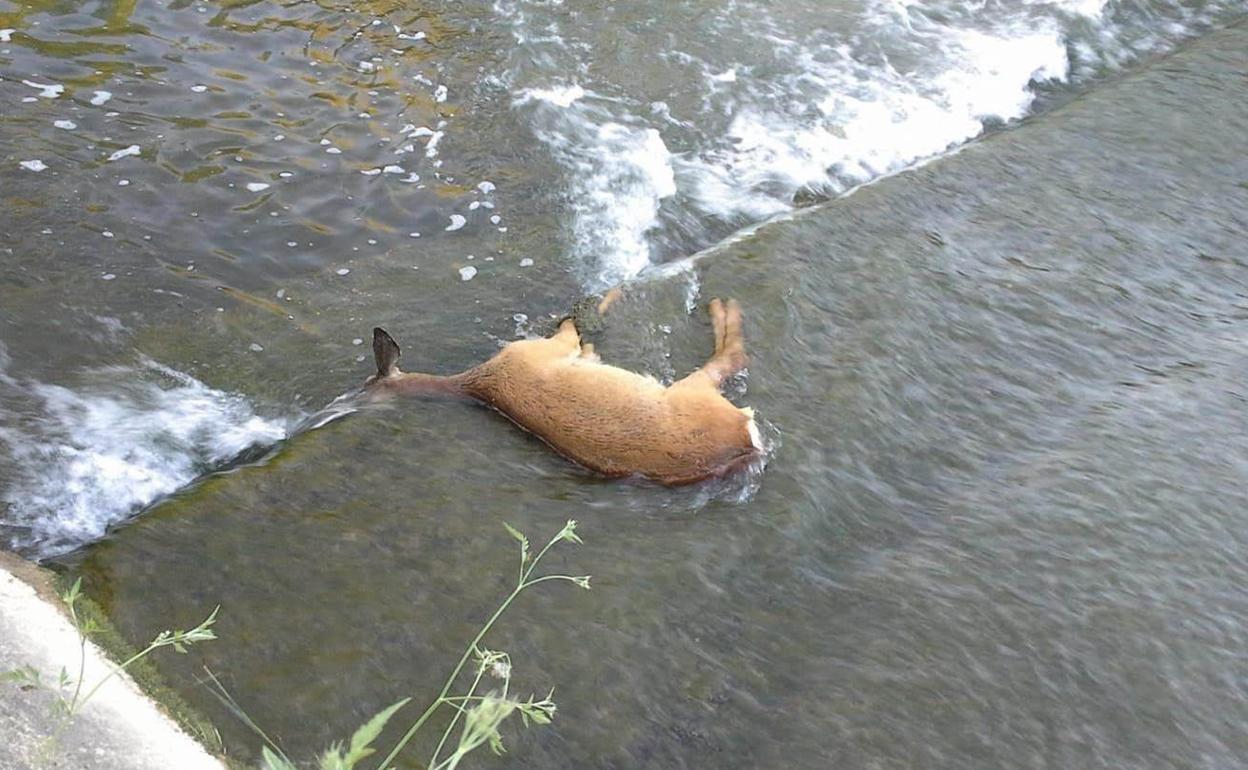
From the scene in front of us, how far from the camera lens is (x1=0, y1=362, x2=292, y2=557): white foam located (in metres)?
4.00

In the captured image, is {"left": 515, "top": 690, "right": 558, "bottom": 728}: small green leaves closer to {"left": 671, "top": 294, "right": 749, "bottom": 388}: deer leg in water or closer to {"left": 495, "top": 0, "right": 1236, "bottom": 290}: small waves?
{"left": 671, "top": 294, "right": 749, "bottom": 388}: deer leg in water

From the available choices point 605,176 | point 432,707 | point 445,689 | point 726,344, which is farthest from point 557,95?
point 432,707

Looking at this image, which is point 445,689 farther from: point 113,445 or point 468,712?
point 113,445

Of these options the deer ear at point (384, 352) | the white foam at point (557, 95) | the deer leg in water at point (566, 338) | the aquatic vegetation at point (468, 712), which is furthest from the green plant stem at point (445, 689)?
the white foam at point (557, 95)

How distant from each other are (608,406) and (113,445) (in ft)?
5.90

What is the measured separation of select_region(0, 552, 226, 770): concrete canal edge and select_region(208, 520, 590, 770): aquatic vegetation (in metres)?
0.18

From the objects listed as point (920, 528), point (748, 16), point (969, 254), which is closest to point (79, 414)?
point (920, 528)

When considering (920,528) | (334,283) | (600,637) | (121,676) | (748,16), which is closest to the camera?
(121,676)

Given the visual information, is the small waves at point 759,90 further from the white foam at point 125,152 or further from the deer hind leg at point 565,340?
the white foam at point 125,152

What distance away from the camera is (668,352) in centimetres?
507

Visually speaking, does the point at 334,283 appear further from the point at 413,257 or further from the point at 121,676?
the point at 121,676

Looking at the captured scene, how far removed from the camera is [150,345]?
4977mm

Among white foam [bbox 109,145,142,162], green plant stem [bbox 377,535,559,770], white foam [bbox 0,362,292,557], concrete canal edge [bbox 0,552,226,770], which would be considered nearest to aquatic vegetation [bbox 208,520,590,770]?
green plant stem [bbox 377,535,559,770]

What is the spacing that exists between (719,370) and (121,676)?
249 cm
